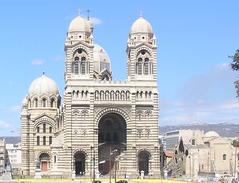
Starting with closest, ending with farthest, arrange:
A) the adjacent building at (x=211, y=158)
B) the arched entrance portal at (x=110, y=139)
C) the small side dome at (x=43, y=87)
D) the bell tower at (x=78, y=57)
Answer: the bell tower at (x=78, y=57)
the arched entrance portal at (x=110, y=139)
the adjacent building at (x=211, y=158)
the small side dome at (x=43, y=87)

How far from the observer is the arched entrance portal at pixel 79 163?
119 m

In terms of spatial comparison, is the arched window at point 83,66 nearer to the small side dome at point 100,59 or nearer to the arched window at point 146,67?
→ the arched window at point 146,67

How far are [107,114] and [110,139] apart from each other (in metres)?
4.84

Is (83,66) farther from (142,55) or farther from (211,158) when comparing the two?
(211,158)

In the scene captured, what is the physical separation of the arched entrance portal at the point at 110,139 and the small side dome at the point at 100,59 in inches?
554

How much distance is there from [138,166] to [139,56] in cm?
1711

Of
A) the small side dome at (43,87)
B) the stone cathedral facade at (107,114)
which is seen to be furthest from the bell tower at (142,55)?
the small side dome at (43,87)

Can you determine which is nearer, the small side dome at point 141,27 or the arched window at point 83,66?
the arched window at point 83,66

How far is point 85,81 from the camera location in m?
120

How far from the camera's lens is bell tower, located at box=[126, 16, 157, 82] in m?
122

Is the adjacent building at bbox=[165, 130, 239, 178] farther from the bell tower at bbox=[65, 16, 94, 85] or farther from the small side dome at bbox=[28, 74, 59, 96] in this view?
the small side dome at bbox=[28, 74, 59, 96]

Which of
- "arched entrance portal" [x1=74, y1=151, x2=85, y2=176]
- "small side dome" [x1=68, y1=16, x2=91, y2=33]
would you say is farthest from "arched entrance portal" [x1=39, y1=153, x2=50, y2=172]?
"small side dome" [x1=68, y1=16, x2=91, y2=33]

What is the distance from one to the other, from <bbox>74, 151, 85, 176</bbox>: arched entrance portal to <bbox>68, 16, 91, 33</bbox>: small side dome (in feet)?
63.5

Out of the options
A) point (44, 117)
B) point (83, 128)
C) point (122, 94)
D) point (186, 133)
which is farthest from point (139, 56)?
point (186, 133)
